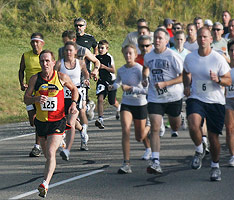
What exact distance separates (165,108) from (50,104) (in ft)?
6.23

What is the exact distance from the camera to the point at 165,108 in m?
10.4

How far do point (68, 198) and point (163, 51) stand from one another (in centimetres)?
279

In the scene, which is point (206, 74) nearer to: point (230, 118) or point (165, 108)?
point (165, 108)

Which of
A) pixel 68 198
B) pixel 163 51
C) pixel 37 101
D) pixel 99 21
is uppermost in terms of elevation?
pixel 99 21

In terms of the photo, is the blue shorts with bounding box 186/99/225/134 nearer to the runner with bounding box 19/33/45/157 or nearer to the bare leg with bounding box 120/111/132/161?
the bare leg with bounding box 120/111/132/161

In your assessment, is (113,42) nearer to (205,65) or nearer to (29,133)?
(29,133)

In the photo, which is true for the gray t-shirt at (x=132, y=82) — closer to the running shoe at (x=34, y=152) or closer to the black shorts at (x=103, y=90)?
the running shoe at (x=34, y=152)

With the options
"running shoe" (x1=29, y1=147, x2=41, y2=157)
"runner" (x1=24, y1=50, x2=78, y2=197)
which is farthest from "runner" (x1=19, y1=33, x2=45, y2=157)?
"runner" (x1=24, y1=50, x2=78, y2=197)

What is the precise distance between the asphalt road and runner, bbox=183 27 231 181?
0.41m

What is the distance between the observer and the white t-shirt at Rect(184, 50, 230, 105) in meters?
9.65

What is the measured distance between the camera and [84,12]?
113ft

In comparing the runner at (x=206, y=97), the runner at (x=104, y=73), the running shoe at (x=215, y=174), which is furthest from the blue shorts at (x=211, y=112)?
the runner at (x=104, y=73)

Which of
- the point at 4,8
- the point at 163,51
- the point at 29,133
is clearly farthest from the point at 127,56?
the point at 4,8

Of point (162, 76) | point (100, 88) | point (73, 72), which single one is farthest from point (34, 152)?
point (100, 88)
